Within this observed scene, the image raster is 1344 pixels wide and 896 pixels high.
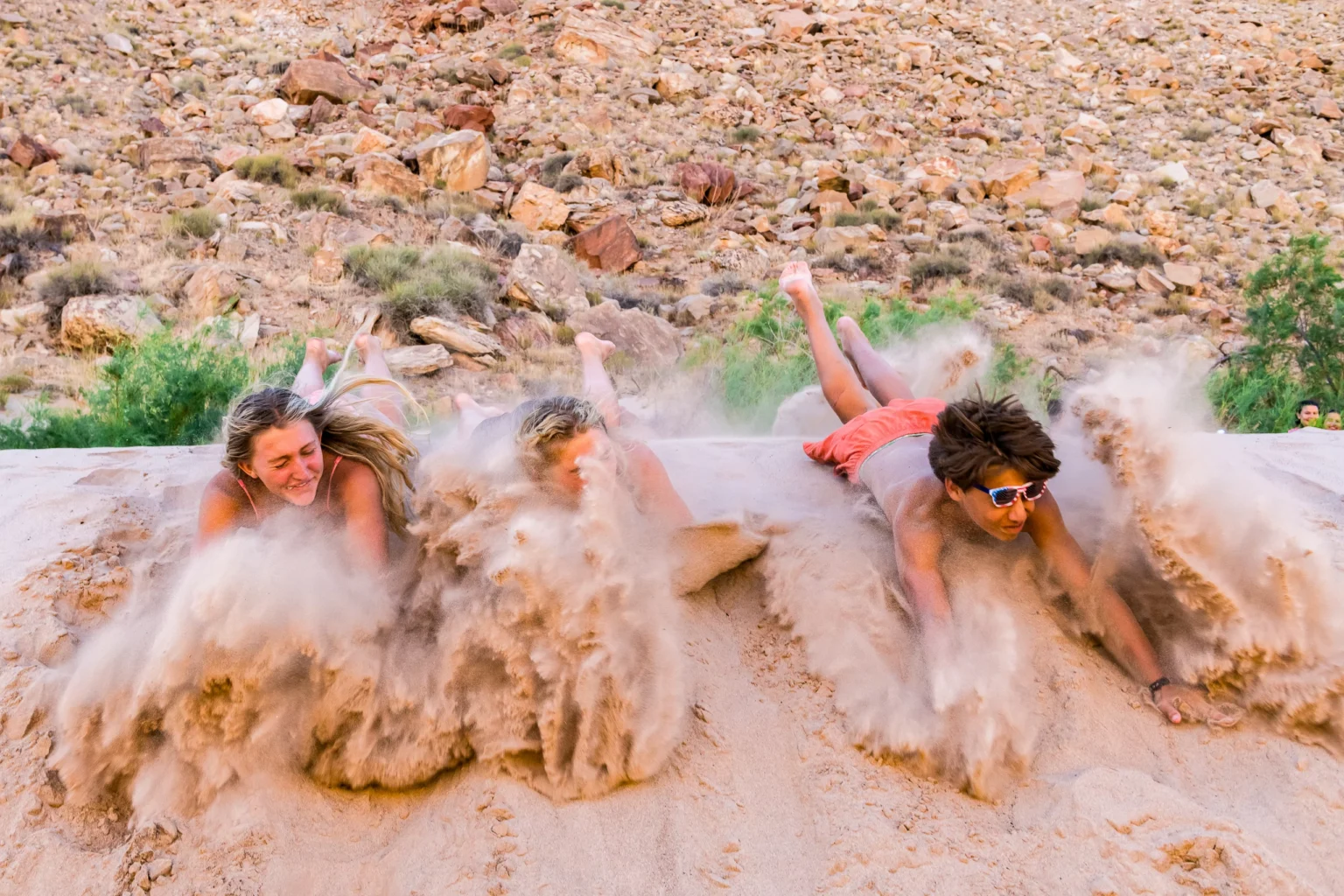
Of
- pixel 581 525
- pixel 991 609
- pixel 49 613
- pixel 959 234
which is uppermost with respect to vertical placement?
pixel 581 525

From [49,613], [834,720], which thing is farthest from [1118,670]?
[49,613]

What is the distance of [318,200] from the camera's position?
36.7 ft

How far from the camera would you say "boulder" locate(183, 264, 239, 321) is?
8.33 metres

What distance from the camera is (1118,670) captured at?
2.45 meters

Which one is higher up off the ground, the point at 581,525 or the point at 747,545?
the point at 581,525

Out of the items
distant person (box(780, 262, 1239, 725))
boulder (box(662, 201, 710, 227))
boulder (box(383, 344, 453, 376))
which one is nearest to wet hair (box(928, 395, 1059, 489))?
distant person (box(780, 262, 1239, 725))

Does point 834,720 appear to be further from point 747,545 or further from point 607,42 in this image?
point 607,42

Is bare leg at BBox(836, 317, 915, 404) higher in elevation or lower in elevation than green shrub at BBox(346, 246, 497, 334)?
higher

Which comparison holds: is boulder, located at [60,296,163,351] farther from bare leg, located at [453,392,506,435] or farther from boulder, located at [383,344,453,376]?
bare leg, located at [453,392,506,435]

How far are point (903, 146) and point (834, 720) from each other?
14.4m

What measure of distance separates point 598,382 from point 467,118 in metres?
12.5

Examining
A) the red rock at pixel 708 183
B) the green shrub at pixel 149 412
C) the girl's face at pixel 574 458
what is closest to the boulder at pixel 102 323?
the green shrub at pixel 149 412

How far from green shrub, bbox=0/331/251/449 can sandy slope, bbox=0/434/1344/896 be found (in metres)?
2.55

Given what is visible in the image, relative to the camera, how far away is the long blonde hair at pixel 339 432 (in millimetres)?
2469
